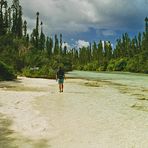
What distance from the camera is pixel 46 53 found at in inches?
4318

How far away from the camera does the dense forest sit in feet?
183

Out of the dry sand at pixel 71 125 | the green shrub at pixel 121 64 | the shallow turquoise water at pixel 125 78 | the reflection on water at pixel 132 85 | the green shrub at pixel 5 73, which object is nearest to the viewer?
the dry sand at pixel 71 125

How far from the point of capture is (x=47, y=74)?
176 feet

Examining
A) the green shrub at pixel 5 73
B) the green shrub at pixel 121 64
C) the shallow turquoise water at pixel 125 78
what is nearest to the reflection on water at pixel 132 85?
the shallow turquoise water at pixel 125 78

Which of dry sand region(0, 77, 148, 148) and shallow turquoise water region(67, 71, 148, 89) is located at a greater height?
shallow turquoise water region(67, 71, 148, 89)

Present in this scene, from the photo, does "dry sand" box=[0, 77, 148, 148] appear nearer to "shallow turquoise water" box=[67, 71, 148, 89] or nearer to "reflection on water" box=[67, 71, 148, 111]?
"reflection on water" box=[67, 71, 148, 111]

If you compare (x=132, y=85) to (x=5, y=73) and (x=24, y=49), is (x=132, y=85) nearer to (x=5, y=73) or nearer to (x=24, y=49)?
(x=5, y=73)

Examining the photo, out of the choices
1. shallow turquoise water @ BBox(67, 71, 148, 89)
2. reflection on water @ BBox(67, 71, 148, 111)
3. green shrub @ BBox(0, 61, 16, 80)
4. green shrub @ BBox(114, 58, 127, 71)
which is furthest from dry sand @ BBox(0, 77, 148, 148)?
green shrub @ BBox(114, 58, 127, 71)

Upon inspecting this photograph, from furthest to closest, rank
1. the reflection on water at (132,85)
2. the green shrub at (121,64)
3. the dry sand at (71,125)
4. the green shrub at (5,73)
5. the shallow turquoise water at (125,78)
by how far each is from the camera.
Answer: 1. the green shrub at (121,64)
2. the shallow turquoise water at (125,78)
3. the green shrub at (5,73)
4. the reflection on water at (132,85)
5. the dry sand at (71,125)

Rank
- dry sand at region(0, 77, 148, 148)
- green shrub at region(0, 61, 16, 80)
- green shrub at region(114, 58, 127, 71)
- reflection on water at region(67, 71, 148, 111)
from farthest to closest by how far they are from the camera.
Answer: green shrub at region(114, 58, 127, 71), green shrub at region(0, 61, 16, 80), reflection on water at region(67, 71, 148, 111), dry sand at region(0, 77, 148, 148)

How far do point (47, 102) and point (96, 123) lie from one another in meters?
6.78

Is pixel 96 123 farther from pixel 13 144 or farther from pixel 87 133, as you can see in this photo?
pixel 13 144

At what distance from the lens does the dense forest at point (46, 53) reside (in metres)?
55.8

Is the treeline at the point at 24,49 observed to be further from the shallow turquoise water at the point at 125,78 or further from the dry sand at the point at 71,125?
the dry sand at the point at 71,125
